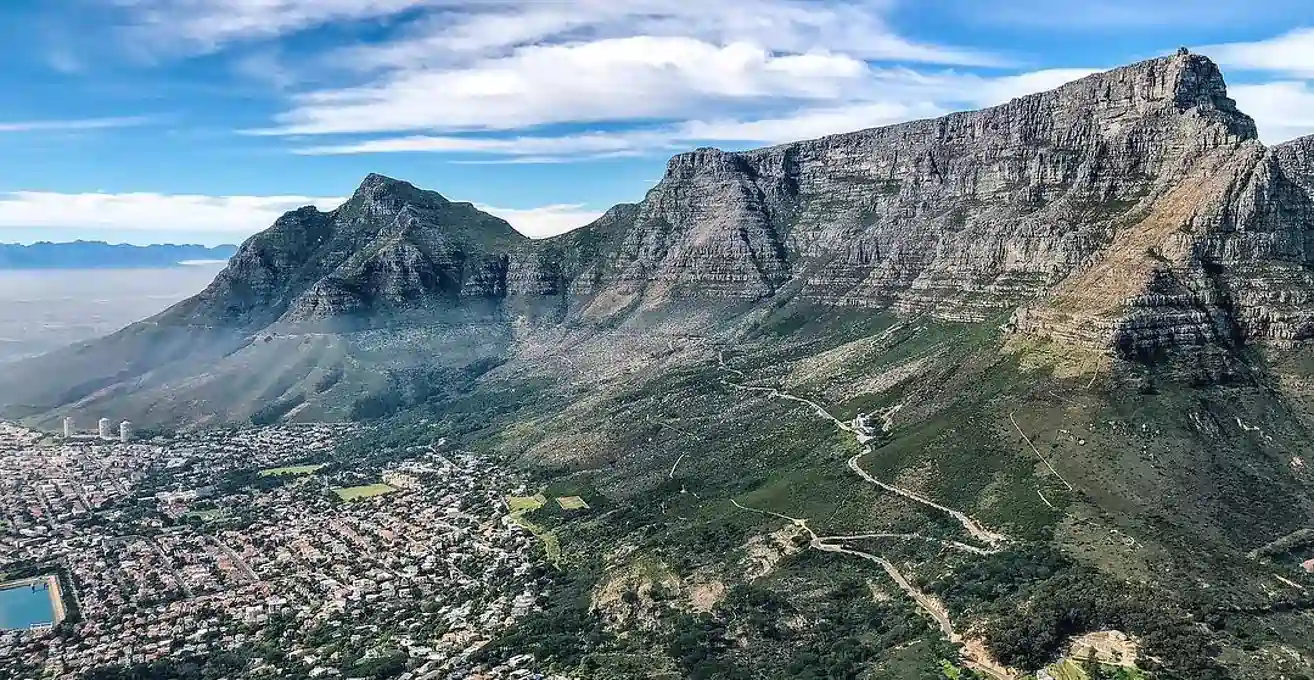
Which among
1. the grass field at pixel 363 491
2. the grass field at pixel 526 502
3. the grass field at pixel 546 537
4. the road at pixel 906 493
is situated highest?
the road at pixel 906 493

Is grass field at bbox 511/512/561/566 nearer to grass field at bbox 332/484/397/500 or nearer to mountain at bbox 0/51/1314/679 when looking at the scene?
mountain at bbox 0/51/1314/679

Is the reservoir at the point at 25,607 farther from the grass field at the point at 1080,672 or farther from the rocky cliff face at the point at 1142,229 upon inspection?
the rocky cliff face at the point at 1142,229

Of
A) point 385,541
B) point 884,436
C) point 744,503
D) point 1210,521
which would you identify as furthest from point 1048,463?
point 385,541

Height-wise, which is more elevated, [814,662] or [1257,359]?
[1257,359]

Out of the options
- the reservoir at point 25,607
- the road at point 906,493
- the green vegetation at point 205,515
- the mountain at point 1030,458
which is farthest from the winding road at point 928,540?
the green vegetation at point 205,515

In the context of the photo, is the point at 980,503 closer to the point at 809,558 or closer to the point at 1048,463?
the point at 1048,463

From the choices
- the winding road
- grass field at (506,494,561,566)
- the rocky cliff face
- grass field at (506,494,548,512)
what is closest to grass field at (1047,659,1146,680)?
the winding road
